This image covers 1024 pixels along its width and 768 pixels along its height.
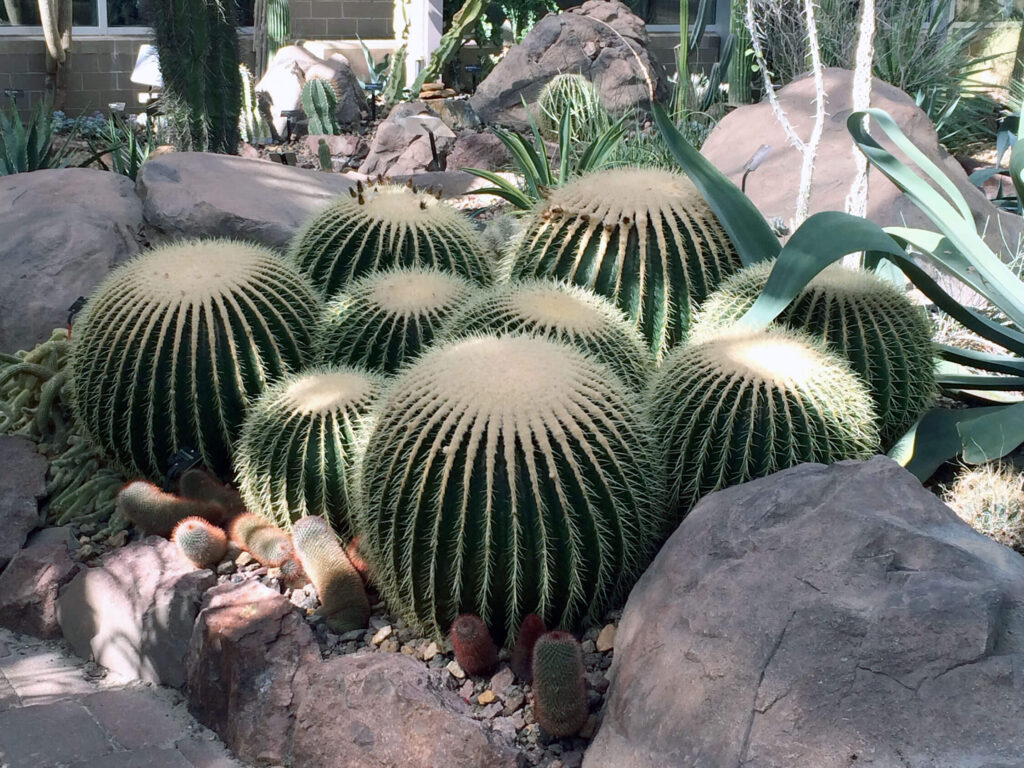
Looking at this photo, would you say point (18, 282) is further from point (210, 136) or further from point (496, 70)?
point (496, 70)

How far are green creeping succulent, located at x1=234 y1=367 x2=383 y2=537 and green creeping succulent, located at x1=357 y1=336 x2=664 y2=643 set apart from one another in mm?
317

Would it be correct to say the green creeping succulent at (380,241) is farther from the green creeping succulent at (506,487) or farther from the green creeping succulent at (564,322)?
the green creeping succulent at (506,487)

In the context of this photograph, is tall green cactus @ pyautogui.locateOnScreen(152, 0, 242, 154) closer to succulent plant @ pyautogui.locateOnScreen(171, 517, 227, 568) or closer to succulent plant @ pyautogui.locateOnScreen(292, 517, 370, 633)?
succulent plant @ pyautogui.locateOnScreen(171, 517, 227, 568)

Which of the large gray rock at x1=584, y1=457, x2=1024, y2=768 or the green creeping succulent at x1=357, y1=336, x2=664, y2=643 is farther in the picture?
the green creeping succulent at x1=357, y1=336, x2=664, y2=643

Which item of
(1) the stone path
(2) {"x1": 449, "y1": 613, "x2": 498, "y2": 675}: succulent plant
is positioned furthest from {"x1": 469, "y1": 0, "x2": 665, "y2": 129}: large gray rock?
(2) {"x1": 449, "y1": 613, "x2": 498, "y2": 675}: succulent plant

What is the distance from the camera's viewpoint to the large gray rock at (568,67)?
11117mm

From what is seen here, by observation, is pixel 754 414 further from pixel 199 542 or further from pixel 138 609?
pixel 138 609

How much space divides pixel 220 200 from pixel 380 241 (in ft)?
5.04

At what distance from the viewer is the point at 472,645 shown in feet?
8.07

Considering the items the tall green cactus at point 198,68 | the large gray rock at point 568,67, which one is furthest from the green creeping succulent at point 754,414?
the large gray rock at point 568,67

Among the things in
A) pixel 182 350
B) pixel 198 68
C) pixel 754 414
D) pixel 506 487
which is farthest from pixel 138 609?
pixel 198 68

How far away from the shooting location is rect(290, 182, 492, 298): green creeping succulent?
3.84m

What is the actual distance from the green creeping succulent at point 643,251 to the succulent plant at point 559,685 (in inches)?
54.7

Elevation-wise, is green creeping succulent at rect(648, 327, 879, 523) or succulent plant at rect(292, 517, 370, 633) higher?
green creeping succulent at rect(648, 327, 879, 523)
